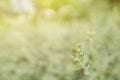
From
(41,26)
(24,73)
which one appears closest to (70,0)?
(41,26)

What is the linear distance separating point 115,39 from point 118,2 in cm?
50

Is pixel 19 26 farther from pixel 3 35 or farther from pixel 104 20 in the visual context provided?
pixel 104 20

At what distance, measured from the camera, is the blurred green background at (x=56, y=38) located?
1.81 m

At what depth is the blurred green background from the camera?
1812mm

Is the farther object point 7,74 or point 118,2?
point 118,2

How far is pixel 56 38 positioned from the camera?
215cm

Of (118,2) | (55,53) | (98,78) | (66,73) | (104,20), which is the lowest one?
(98,78)

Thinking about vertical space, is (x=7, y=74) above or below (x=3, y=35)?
below

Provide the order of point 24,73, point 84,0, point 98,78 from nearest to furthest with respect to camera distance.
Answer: point 98,78 < point 24,73 < point 84,0

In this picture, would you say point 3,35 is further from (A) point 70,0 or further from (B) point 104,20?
(B) point 104,20

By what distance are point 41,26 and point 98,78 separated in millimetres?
710

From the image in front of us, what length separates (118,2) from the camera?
2.32m

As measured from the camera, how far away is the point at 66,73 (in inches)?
75.5

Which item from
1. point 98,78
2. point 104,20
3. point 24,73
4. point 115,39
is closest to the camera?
point 98,78
